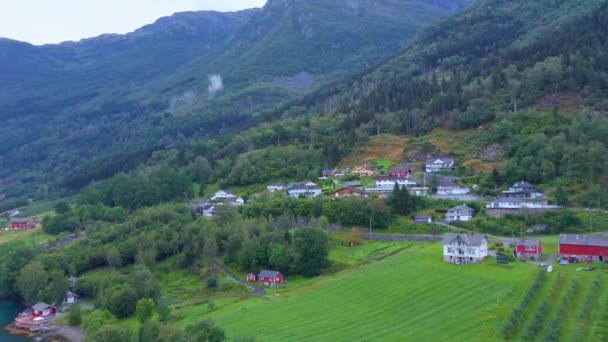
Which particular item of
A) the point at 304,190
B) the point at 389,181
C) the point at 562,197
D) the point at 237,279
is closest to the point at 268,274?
the point at 237,279

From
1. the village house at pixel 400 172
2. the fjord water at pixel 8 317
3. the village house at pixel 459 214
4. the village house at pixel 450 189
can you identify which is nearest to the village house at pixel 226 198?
the village house at pixel 400 172

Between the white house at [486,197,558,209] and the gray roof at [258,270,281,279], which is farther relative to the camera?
the white house at [486,197,558,209]

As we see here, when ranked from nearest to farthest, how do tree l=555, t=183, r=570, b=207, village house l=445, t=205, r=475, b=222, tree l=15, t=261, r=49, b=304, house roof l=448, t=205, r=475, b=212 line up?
tree l=555, t=183, r=570, b=207
village house l=445, t=205, r=475, b=222
house roof l=448, t=205, r=475, b=212
tree l=15, t=261, r=49, b=304

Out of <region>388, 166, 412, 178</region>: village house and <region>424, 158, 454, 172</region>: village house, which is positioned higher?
<region>424, 158, 454, 172</region>: village house

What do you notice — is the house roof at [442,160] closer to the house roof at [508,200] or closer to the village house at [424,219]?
the house roof at [508,200]

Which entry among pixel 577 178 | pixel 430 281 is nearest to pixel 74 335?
pixel 430 281

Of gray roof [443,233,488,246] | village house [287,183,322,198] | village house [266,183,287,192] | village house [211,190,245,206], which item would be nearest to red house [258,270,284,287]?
gray roof [443,233,488,246]

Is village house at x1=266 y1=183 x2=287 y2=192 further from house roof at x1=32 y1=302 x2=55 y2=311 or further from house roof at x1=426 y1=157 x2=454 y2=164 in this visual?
house roof at x1=32 y1=302 x2=55 y2=311
